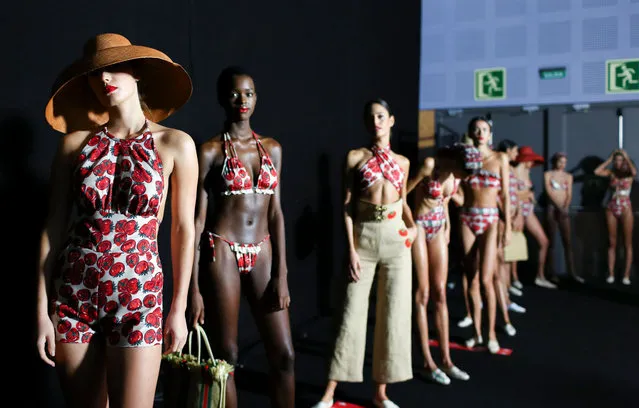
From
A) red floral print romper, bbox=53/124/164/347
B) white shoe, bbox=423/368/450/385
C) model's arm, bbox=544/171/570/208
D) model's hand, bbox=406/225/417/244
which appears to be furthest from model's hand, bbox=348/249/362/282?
model's arm, bbox=544/171/570/208

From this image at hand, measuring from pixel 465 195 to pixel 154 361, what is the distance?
11.1 ft

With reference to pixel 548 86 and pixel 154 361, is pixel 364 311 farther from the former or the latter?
pixel 548 86

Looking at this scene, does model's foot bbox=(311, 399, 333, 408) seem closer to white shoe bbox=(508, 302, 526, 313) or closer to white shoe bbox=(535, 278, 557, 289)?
white shoe bbox=(508, 302, 526, 313)

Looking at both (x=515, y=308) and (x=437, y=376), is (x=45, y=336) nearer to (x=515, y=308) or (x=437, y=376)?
(x=437, y=376)

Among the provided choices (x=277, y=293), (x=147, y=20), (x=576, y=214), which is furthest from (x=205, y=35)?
(x=576, y=214)

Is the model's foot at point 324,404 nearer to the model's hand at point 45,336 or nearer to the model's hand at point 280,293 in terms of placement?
the model's hand at point 280,293

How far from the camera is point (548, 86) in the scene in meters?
8.45

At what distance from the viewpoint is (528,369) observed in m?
4.26

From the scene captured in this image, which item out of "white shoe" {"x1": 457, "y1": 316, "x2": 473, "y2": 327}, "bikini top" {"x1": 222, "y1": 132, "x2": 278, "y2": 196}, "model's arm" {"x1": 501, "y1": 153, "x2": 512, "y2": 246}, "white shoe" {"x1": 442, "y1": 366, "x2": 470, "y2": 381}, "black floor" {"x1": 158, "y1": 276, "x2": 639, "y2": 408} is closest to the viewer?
"bikini top" {"x1": 222, "y1": 132, "x2": 278, "y2": 196}

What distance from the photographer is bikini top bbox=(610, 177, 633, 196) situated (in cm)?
784

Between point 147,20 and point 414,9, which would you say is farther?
point 414,9

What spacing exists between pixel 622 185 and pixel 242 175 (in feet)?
22.2

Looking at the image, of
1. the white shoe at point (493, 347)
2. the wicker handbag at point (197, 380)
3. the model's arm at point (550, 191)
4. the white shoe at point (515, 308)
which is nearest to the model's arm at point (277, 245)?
the wicker handbag at point (197, 380)

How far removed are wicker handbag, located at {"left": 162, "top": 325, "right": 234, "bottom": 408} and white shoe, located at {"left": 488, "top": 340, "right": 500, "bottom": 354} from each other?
9.56 feet
